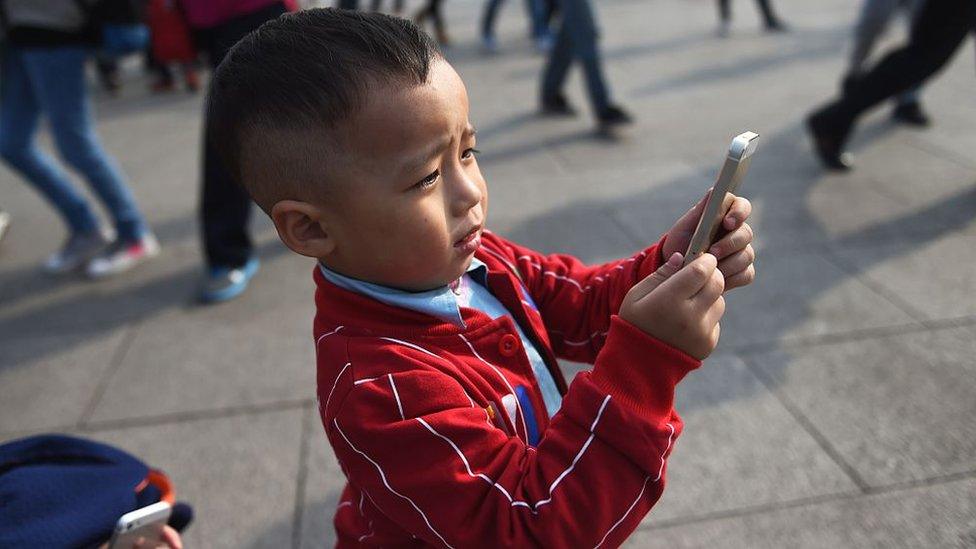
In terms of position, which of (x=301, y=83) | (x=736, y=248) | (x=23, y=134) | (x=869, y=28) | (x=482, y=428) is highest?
(x=301, y=83)

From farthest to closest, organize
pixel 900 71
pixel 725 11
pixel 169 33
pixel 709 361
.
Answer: pixel 725 11 < pixel 900 71 < pixel 169 33 < pixel 709 361

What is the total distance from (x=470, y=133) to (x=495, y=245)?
1.29ft

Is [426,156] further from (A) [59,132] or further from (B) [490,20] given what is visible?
(B) [490,20]

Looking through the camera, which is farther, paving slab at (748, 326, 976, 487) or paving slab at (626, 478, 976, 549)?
paving slab at (748, 326, 976, 487)

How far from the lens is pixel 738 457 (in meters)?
2.26

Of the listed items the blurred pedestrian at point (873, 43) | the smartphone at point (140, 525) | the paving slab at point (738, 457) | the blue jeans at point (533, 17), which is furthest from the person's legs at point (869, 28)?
the smartphone at point (140, 525)

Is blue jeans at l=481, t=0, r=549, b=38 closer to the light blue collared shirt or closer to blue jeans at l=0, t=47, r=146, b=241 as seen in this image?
blue jeans at l=0, t=47, r=146, b=241

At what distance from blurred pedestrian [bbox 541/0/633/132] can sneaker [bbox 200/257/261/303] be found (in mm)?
2837

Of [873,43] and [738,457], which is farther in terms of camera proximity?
[873,43]

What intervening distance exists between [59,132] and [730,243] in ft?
11.8

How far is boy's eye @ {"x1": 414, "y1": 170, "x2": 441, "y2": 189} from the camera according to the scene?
1.06 metres

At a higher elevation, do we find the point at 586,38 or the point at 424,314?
the point at 424,314

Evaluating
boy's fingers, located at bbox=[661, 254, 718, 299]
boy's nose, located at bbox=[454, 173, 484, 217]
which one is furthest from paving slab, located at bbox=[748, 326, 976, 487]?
boy's nose, located at bbox=[454, 173, 484, 217]

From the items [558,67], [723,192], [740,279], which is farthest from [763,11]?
[723,192]
